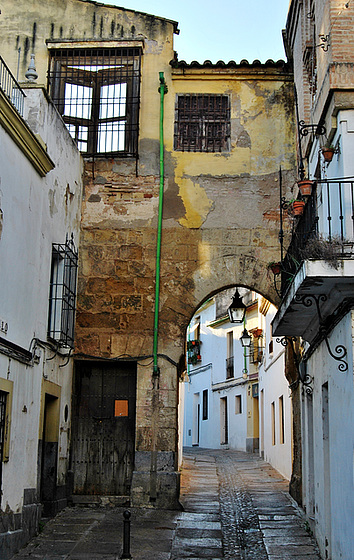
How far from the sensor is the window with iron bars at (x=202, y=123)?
1248 centimetres

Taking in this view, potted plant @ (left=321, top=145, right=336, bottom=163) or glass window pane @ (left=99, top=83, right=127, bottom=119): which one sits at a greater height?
glass window pane @ (left=99, top=83, right=127, bottom=119)

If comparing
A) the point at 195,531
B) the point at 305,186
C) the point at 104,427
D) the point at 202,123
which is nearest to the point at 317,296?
the point at 305,186

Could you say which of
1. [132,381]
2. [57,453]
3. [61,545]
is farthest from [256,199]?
[61,545]

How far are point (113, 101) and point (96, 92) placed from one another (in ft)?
1.22

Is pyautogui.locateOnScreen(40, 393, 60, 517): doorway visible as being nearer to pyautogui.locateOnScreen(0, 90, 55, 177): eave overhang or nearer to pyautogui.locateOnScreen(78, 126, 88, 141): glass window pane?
pyautogui.locateOnScreen(0, 90, 55, 177): eave overhang

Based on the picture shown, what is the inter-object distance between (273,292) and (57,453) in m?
4.40

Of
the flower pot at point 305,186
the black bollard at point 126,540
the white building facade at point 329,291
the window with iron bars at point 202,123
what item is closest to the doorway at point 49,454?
the black bollard at point 126,540

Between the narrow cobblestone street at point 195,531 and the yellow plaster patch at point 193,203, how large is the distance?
474 cm

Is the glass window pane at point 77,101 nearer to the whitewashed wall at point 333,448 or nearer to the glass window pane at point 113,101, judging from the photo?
the glass window pane at point 113,101

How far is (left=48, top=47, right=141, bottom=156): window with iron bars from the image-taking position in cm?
1255

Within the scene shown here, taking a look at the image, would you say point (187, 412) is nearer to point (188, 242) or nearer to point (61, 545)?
point (188, 242)

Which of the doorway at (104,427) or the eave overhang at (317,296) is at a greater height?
the eave overhang at (317,296)

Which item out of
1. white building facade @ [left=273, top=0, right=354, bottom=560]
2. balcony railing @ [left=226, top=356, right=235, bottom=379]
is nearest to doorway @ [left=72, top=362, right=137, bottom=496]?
white building facade @ [left=273, top=0, right=354, bottom=560]

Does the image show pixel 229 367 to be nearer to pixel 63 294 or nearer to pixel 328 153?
pixel 63 294
